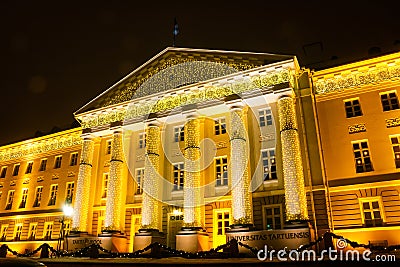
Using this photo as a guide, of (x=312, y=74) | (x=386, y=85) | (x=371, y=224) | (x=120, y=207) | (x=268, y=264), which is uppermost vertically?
(x=312, y=74)

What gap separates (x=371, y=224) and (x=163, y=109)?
16337mm

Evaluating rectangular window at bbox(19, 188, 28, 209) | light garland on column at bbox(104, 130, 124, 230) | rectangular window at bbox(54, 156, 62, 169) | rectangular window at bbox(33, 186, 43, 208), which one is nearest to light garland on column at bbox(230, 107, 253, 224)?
light garland on column at bbox(104, 130, 124, 230)

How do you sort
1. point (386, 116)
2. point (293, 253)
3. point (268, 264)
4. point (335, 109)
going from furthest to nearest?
point (335, 109) → point (386, 116) → point (293, 253) → point (268, 264)

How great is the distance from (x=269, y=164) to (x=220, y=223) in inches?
212

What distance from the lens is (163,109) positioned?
2564cm

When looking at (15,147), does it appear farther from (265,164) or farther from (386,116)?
(386,116)

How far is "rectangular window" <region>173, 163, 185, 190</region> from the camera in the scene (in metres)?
24.5

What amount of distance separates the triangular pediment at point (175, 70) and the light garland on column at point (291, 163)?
364 centimetres

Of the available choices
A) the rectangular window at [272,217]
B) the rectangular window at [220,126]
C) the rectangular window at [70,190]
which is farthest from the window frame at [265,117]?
the rectangular window at [70,190]

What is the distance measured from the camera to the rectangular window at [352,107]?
21.1 m

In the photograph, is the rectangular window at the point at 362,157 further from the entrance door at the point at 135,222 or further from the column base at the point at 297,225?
the entrance door at the point at 135,222

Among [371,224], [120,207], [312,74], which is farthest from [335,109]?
[120,207]

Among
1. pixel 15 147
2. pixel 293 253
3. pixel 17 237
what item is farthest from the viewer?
pixel 15 147

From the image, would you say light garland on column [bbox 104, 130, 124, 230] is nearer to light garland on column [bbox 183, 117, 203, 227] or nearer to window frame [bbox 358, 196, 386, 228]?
light garland on column [bbox 183, 117, 203, 227]
